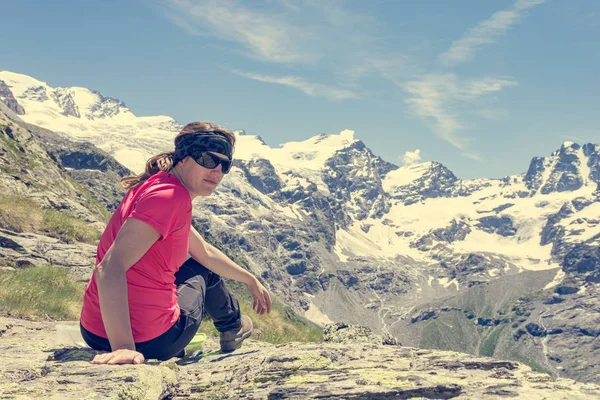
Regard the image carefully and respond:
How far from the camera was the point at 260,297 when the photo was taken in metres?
9.67

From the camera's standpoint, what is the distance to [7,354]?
6.62 meters

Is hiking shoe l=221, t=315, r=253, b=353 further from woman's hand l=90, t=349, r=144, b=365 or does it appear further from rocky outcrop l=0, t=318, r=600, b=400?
woman's hand l=90, t=349, r=144, b=365

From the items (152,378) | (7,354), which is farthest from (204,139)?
(7,354)

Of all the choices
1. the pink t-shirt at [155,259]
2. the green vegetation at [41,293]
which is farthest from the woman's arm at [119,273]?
the green vegetation at [41,293]

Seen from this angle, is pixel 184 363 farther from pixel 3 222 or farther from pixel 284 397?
pixel 3 222

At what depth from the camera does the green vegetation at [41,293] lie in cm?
1106

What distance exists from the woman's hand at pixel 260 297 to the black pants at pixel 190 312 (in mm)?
473

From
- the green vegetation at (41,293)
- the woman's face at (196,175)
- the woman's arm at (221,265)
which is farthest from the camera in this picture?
the green vegetation at (41,293)

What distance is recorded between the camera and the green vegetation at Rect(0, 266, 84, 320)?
1106 centimetres

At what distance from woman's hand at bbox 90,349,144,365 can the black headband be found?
2.61m

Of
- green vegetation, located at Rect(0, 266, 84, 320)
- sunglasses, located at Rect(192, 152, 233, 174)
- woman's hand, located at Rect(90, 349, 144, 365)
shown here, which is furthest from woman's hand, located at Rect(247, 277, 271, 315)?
green vegetation, located at Rect(0, 266, 84, 320)

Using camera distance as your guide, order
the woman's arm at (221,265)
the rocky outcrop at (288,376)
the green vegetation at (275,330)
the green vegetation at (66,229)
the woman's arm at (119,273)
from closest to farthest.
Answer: the rocky outcrop at (288,376) < the woman's arm at (119,273) < the woman's arm at (221,265) < the green vegetation at (275,330) < the green vegetation at (66,229)

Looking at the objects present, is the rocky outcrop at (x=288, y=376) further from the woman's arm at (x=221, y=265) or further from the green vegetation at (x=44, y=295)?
the green vegetation at (x=44, y=295)

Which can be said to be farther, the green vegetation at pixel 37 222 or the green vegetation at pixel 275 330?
the green vegetation at pixel 37 222
